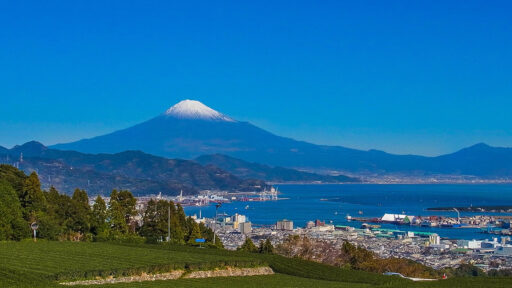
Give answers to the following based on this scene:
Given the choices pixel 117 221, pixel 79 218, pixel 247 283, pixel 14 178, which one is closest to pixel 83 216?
pixel 79 218

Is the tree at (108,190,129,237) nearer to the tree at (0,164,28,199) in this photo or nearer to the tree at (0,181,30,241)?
the tree at (0,164,28,199)

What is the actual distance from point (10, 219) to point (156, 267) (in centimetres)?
1034

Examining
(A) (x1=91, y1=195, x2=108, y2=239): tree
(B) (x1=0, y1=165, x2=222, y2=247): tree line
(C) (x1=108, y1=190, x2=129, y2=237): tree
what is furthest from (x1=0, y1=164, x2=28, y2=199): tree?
(C) (x1=108, y1=190, x2=129, y2=237): tree

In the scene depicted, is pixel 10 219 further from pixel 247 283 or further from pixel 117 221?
pixel 247 283

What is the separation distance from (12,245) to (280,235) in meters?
31.0

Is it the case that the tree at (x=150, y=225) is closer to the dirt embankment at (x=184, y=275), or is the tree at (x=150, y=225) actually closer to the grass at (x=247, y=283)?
the dirt embankment at (x=184, y=275)

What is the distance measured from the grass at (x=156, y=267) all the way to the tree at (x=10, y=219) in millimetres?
2719

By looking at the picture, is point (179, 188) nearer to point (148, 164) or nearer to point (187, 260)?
point (148, 164)

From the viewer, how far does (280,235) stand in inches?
2035

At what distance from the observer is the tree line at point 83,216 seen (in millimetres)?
27734

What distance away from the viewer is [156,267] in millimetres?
17922

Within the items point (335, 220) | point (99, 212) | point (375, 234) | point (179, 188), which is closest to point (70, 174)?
point (179, 188)

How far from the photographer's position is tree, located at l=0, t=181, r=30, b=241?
2547cm

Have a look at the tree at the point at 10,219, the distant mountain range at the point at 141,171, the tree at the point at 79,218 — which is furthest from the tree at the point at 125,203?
the distant mountain range at the point at 141,171
